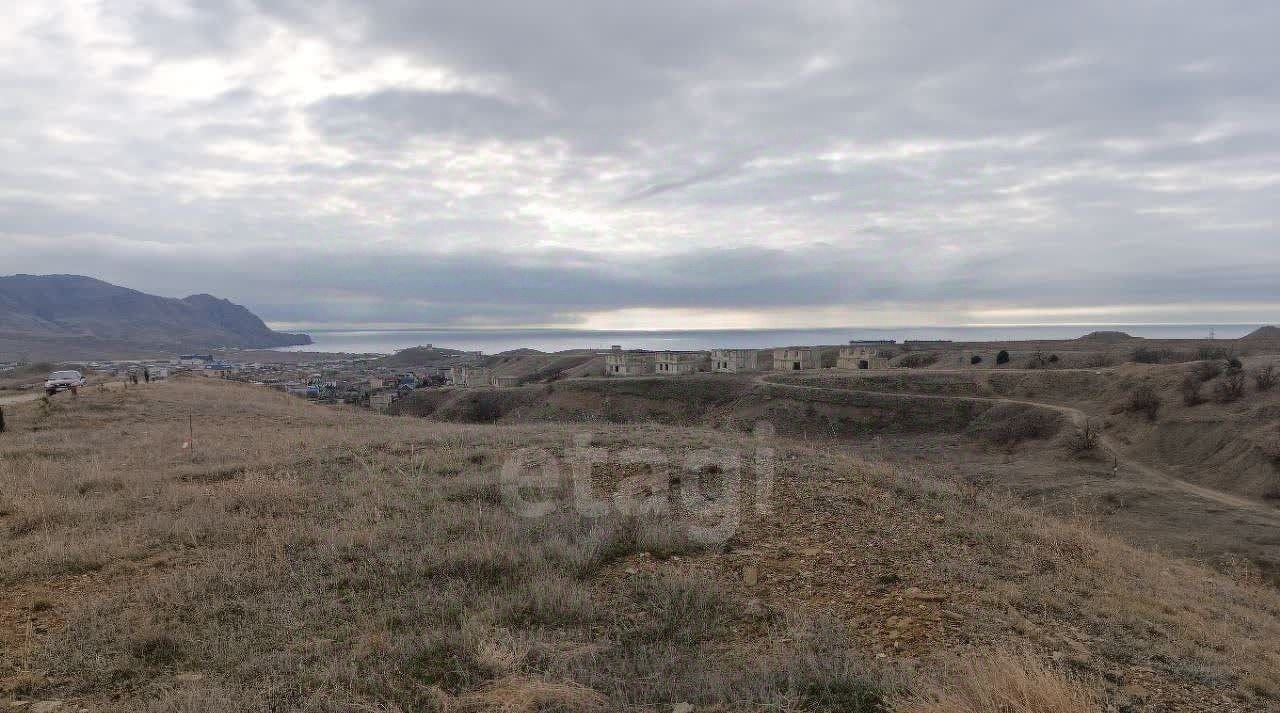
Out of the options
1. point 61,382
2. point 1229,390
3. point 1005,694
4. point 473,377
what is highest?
point 61,382

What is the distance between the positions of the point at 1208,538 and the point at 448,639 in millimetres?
21823

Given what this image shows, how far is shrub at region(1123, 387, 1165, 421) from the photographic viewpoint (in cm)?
3256

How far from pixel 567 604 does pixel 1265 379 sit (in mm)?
40975

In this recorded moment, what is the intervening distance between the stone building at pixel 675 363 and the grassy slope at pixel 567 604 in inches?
2395

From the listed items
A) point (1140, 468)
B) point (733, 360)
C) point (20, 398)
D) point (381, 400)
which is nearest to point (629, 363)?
point (733, 360)

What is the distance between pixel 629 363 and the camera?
7131 centimetres

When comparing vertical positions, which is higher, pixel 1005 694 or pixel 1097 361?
pixel 1097 361

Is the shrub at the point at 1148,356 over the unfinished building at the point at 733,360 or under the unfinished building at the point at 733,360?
over

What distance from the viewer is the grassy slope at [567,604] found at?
3.83m

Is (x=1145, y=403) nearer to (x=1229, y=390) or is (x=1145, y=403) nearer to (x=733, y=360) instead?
(x=1229, y=390)

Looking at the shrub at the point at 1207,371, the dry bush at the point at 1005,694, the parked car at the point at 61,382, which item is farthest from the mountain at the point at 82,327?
the shrub at the point at 1207,371

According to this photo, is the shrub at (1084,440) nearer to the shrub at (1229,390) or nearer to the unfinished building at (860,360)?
the shrub at (1229,390)

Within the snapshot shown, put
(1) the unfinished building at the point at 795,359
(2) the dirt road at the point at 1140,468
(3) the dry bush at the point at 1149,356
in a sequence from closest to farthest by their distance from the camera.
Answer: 1. (2) the dirt road at the point at 1140,468
2. (3) the dry bush at the point at 1149,356
3. (1) the unfinished building at the point at 795,359

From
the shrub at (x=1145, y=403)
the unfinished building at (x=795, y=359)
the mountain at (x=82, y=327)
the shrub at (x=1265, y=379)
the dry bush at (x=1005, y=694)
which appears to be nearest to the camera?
the dry bush at (x=1005, y=694)
